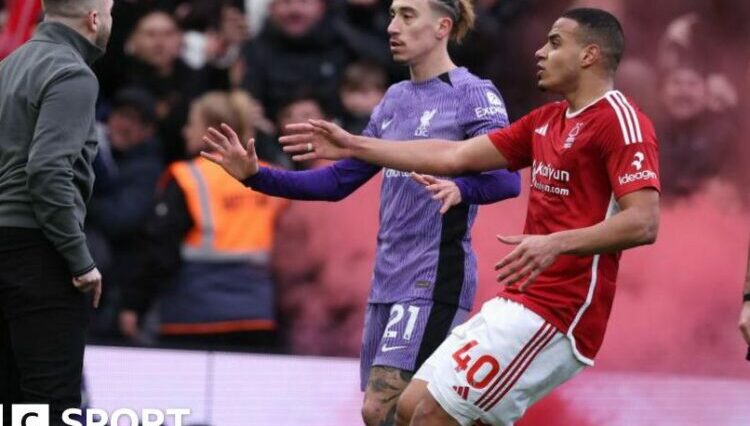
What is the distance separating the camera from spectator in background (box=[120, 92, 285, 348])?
29.2 ft

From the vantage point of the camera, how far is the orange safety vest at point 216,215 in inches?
351

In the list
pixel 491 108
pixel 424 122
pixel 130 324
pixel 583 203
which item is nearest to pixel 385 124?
pixel 424 122

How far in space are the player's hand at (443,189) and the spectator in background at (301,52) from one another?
12.4 feet

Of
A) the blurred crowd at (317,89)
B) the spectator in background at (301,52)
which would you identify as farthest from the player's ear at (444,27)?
the spectator in background at (301,52)

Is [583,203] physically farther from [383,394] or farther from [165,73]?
[165,73]

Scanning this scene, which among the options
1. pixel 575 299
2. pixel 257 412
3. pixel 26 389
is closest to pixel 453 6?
pixel 575 299

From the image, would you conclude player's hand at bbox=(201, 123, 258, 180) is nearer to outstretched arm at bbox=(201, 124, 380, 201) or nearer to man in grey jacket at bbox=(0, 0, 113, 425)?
outstretched arm at bbox=(201, 124, 380, 201)

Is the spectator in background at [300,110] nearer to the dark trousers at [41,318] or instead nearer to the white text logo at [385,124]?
the white text logo at [385,124]

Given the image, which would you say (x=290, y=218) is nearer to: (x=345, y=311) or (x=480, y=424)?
(x=345, y=311)

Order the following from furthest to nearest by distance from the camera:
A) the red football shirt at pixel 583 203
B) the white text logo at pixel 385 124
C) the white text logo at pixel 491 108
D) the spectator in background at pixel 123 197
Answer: the spectator in background at pixel 123 197
the white text logo at pixel 385 124
the white text logo at pixel 491 108
the red football shirt at pixel 583 203

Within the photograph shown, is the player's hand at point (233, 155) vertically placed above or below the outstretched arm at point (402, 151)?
below

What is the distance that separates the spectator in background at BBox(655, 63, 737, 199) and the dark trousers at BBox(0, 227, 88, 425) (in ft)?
16.4

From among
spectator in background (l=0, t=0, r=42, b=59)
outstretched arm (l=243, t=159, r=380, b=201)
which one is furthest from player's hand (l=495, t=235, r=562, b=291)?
spectator in background (l=0, t=0, r=42, b=59)

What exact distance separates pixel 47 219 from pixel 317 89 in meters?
4.18
